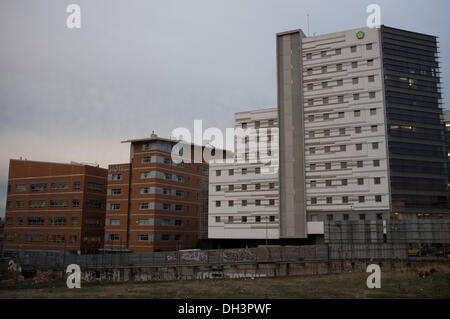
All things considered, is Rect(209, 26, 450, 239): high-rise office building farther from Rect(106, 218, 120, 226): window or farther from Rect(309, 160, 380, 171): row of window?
Rect(106, 218, 120, 226): window

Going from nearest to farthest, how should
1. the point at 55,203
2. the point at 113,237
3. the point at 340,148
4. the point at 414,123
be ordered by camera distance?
the point at 340,148 < the point at 414,123 < the point at 113,237 < the point at 55,203

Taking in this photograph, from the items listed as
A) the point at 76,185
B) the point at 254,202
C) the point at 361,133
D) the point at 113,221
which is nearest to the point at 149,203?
the point at 113,221

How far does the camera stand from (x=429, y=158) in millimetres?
67125

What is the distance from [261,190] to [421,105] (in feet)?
102

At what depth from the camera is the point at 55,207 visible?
87.2m

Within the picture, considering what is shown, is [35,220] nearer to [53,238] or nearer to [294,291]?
[53,238]

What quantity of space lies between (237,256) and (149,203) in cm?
2892

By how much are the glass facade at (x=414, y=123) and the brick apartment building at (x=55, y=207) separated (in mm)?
60243

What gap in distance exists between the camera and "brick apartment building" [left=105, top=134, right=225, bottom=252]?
78.4 meters

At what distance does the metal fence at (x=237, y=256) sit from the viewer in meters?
54.8

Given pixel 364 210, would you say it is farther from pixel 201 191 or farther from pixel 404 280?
pixel 201 191

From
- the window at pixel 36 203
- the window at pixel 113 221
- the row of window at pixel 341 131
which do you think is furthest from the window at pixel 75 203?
the row of window at pixel 341 131

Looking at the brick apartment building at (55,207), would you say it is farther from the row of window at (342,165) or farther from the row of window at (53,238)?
the row of window at (342,165)

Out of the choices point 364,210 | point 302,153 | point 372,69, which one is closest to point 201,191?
point 302,153
